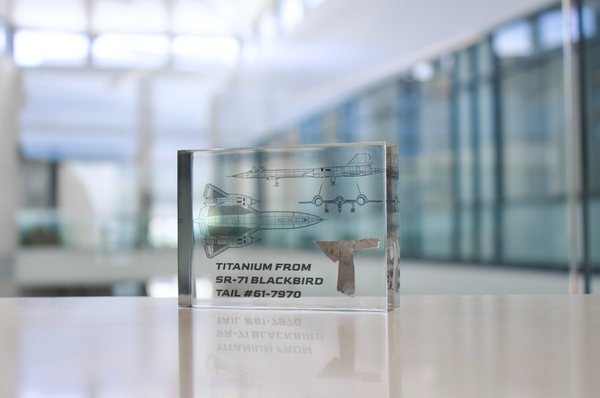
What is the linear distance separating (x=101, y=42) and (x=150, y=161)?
1.14 m

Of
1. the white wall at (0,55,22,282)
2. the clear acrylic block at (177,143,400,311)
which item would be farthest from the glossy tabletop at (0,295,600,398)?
the white wall at (0,55,22,282)

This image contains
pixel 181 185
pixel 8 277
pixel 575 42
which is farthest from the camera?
pixel 8 277

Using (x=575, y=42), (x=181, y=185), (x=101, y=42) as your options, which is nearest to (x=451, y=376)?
(x=181, y=185)

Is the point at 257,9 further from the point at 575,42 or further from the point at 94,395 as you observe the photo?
the point at 94,395

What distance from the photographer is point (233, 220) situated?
73 centimetres

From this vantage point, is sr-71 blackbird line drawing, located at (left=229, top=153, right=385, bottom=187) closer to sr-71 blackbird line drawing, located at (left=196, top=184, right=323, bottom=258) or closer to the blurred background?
sr-71 blackbird line drawing, located at (left=196, top=184, right=323, bottom=258)

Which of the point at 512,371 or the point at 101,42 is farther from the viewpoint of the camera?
the point at 101,42

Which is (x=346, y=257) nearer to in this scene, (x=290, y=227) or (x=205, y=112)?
(x=290, y=227)

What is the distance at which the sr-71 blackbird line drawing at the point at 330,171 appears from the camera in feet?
2.25

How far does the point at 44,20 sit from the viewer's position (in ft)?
15.1

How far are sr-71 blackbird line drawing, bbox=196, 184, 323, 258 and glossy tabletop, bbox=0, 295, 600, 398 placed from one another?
0.10 m

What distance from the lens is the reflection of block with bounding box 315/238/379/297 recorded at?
673mm

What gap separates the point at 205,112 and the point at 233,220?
13.7 feet

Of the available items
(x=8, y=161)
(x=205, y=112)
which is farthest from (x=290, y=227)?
(x=8, y=161)
